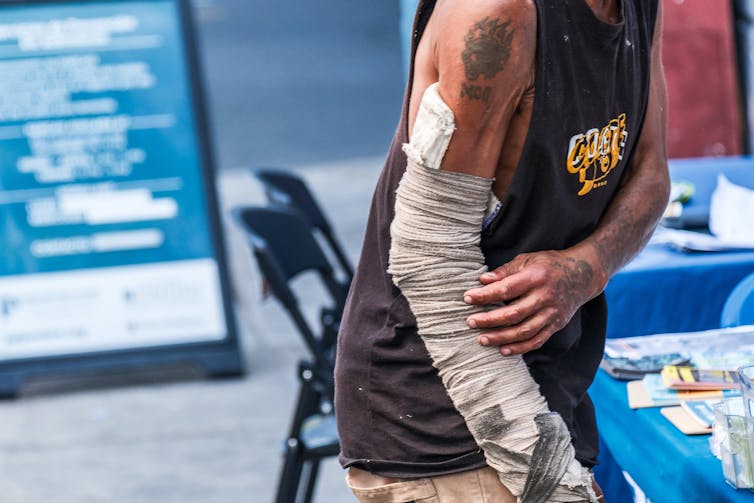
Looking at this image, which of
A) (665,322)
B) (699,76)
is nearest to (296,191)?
(665,322)

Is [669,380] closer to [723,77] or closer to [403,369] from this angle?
[403,369]

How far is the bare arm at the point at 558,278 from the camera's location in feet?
4.18

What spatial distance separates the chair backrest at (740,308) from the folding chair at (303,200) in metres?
1.57

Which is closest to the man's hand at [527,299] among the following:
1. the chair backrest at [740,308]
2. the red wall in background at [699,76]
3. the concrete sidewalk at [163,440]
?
the chair backrest at [740,308]

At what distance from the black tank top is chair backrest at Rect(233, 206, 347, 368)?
51.0 inches

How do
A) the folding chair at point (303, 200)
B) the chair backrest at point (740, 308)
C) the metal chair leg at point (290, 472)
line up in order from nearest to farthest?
the chair backrest at point (740, 308), the metal chair leg at point (290, 472), the folding chair at point (303, 200)

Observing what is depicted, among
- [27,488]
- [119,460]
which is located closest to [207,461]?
[119,460]

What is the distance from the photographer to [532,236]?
132 cm

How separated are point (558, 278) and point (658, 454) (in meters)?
0.49

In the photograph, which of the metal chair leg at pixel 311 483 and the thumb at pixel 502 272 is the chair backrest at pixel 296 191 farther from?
the thumb at pixel 502 272

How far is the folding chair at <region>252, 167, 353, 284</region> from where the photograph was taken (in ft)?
11.7

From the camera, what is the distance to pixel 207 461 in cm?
388

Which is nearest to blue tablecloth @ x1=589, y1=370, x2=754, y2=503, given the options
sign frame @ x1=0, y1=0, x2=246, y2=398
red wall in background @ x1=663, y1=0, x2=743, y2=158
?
sign frame @ x1=0, y1=0, x2=246, y2=398

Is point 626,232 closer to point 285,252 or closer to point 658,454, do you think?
point 658,454
